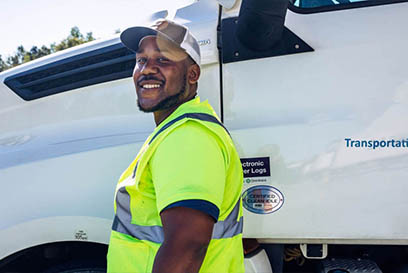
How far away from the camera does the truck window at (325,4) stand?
194 cm

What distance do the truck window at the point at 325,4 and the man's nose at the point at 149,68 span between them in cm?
79

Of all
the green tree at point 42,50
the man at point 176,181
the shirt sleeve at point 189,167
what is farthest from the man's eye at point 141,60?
the green tree at point 42,50

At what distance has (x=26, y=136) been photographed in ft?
7.29

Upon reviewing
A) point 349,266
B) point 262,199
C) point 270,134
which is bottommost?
point 349,266

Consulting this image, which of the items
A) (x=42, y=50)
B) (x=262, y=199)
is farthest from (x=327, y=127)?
(x=42, y=50)

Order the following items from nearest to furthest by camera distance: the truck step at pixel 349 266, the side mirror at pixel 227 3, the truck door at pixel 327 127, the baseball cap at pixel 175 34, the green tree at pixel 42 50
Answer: the baseball cap at pixel 175 34, the truck door at pixel 327 127, the side mirror at pixel 227 3, the truck step at pixel 349 266, the green tree at pixel 42 50

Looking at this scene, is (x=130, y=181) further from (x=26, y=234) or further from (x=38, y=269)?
(x=38, y=269)

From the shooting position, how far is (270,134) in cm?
192

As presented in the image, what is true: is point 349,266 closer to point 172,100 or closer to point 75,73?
point 172,100

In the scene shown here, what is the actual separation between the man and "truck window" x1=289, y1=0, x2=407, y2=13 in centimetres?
65

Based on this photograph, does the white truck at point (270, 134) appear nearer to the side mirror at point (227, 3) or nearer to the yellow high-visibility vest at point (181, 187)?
the side mirror at point (227, 3)

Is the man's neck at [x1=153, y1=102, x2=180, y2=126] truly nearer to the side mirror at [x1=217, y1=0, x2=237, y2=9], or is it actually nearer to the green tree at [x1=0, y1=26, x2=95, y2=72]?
the side mirror at [x1=217, y1=0, x2=237, y2=9]

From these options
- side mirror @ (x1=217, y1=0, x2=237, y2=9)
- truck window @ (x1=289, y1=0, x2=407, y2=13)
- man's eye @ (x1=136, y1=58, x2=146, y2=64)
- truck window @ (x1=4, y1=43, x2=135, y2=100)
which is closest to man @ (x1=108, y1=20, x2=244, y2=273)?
man's eye @ (x1=136, y1=58, x2=146, y2=64)

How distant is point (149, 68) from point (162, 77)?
0.22ft
